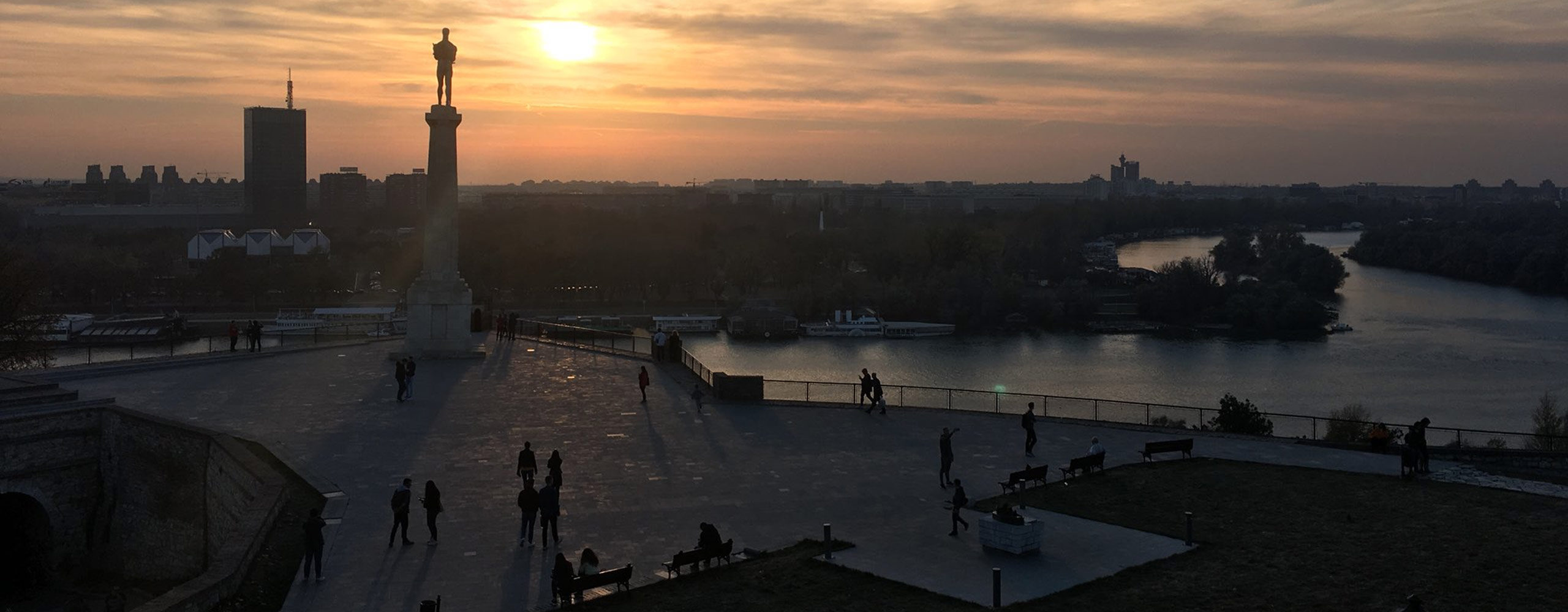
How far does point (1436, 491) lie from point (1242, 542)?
383cm

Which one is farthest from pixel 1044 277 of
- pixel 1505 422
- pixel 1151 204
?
pixel 1151 204

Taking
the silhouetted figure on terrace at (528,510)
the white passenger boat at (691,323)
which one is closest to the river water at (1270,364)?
the white passenger boat at (691,323)

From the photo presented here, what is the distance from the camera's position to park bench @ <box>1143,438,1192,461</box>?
17.6m

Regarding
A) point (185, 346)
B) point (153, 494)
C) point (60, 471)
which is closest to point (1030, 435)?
point (153, 494)

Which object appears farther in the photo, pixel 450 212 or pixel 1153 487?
pixel 450 212

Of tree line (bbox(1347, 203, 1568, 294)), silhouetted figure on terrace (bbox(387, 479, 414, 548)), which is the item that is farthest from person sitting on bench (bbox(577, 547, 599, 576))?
tree line (bbox(1347, 203, 1568, 294))

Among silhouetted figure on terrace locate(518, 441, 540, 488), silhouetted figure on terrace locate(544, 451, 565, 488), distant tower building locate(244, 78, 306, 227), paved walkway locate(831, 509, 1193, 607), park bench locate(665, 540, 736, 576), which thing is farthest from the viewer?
distant tower building locate(244, 78, 306, 227)

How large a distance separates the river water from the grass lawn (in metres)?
25.1

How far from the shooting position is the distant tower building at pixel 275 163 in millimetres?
153125

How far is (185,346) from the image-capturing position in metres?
48.8

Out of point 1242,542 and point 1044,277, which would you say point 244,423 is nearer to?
point 1242,542

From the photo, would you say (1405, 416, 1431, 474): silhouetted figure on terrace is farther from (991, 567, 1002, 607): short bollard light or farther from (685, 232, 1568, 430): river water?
(685, 232, 1568, 430): river water

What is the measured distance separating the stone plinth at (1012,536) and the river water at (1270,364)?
96.1 ft

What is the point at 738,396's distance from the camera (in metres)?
22.0
